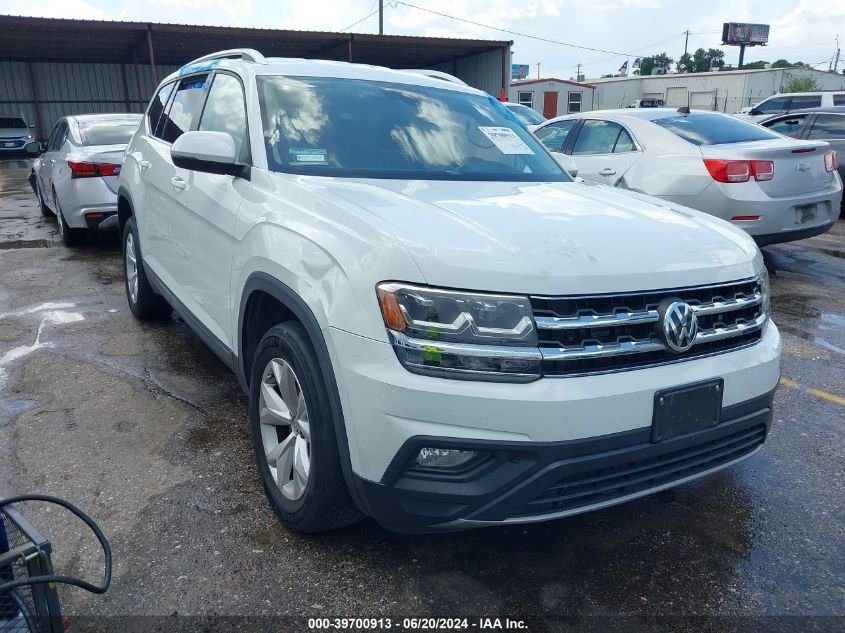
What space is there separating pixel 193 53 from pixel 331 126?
88.4 feet

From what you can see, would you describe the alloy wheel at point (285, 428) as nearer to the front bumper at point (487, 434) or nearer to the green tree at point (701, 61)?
the front bumper at point (487, 434)

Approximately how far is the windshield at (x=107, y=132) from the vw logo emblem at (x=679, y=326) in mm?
7494

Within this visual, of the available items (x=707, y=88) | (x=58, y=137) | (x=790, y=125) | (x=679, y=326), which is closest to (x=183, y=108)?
(x=679, y=326)

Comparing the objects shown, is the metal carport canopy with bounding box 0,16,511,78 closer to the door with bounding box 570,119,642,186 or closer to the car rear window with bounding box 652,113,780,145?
the door with bounding box 570,119,642,186

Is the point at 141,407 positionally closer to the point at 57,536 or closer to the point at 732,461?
the point at 57,536

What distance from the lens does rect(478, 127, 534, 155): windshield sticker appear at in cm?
367

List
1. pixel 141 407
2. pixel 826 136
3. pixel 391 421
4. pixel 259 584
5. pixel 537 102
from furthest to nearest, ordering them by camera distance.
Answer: pixel 537 102 → pixel 826 136 → pixel 141 407 → pixel 259 584 → pixel 391 421

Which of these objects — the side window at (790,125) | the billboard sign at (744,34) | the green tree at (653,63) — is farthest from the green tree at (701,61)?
the side window at (790,125)

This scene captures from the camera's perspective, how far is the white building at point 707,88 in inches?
1762

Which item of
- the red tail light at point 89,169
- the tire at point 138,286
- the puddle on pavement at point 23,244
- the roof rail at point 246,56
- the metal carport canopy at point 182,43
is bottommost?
the puddle on pavement at point 23,244

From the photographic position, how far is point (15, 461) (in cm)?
332

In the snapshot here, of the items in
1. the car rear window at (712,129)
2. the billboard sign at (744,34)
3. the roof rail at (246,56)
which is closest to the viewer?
the roof rail at (246,56)

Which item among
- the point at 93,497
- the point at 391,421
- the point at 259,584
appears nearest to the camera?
the point at 391,421

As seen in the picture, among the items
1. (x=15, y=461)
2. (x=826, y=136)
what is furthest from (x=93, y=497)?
(x=826, y=136)
